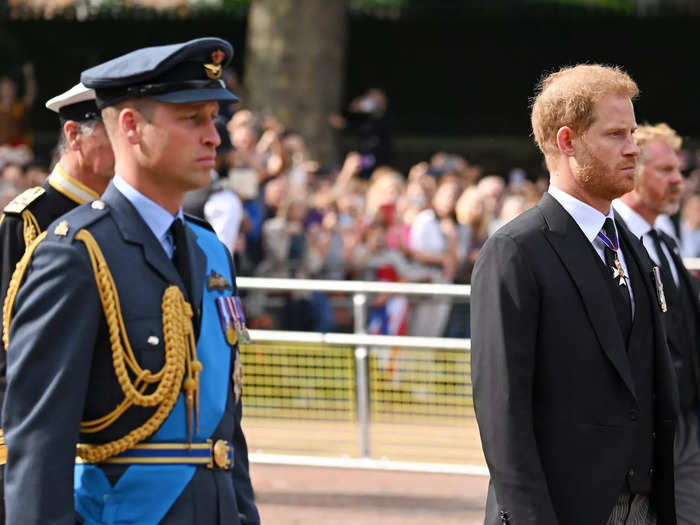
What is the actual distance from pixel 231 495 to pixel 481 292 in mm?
886

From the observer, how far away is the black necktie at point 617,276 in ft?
13.2

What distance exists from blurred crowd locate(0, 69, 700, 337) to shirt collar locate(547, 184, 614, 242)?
16.7 ft

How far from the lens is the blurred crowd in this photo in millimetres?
9297

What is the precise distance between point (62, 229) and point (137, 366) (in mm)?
370

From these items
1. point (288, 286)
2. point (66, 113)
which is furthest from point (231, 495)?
point (288, 286)

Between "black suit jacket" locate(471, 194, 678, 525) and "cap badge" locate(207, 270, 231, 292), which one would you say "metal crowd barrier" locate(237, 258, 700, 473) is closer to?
"black suit jacket" locate(471, 194, 678, 525)

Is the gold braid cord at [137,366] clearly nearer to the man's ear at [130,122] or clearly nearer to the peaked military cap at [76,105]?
the man's ear at [130,122]

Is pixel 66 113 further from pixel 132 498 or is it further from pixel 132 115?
pixel 132 498

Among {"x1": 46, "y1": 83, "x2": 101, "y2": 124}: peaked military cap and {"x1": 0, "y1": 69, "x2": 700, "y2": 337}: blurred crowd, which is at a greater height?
{"x1": 46, "y1": 83, "x2": 101, "y2": 124}: peaked military cap

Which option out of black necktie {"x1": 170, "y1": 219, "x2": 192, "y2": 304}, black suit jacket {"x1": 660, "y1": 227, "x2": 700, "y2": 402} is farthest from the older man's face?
black necktie {"x1": 170, "y1": 219, "x2": 192, "y2": 304}

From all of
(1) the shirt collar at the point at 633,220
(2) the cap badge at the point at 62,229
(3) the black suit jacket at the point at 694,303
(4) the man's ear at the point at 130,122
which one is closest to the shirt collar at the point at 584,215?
(4) the man's ear at the point at 130,122

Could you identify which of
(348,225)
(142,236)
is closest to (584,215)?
(142,236)

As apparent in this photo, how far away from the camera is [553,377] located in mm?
3889

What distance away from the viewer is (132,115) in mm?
3592
